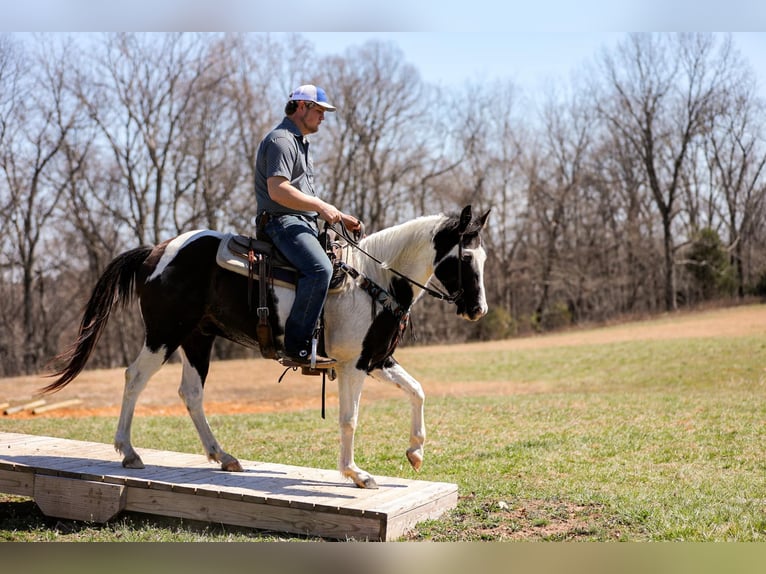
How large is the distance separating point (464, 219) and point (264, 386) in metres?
13.9

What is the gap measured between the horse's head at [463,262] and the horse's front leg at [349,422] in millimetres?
851

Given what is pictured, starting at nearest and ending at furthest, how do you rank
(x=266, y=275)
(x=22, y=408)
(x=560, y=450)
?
(x=266, y=275)
(x=560, y=450)
(x=22, y=408)

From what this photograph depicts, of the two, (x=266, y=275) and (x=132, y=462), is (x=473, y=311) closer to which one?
(x=266, y=275)

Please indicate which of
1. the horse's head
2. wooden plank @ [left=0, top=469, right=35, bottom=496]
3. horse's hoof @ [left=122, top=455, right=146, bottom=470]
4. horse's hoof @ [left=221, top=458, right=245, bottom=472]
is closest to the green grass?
wooden plank @ [left=0, top=469, right=35, bottom=496]

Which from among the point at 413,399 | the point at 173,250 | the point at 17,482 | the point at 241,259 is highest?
the point at 173,250

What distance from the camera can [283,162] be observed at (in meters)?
4.93

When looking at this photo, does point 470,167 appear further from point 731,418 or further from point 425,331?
point 731,418

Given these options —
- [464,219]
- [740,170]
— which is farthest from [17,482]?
[740,170]

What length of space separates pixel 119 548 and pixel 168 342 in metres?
1.49

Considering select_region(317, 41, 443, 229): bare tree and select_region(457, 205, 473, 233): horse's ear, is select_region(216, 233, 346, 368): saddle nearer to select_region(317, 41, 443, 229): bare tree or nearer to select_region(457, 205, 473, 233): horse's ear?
select_region(457, 205, 473, 233): horse's ear

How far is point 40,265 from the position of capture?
30.0 meters

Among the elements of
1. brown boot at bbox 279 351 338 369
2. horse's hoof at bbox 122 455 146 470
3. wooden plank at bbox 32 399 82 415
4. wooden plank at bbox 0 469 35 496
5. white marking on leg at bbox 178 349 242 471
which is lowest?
wooden plank at bbox 32 399 82 415

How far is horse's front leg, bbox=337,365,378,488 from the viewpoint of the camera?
16.5ft

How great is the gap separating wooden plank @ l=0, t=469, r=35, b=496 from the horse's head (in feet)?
11.0
